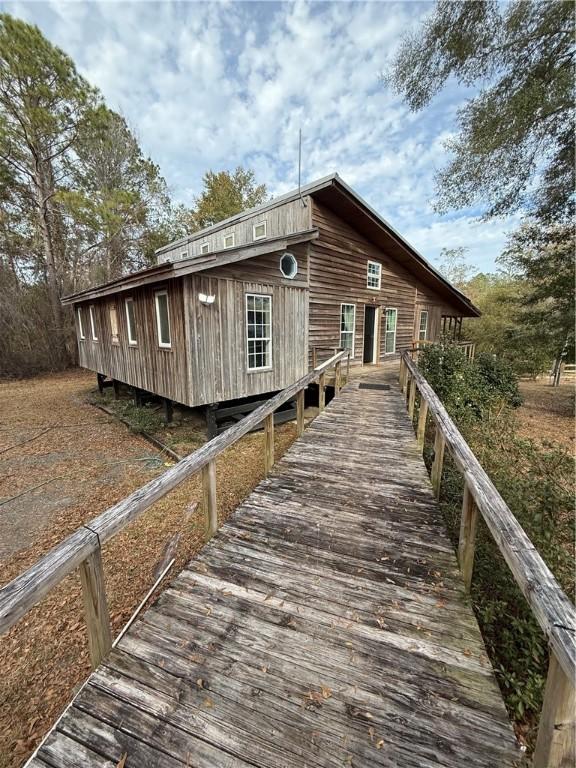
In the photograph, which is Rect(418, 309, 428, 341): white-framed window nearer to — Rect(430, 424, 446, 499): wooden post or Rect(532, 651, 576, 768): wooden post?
Rect(430, 424, 446, 499): wooden post

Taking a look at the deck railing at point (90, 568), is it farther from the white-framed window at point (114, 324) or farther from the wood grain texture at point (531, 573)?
the white-framed window at point (114, 324)

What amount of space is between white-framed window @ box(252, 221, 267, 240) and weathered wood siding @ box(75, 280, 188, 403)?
4.74 m

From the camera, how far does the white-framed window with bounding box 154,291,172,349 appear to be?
7.29m

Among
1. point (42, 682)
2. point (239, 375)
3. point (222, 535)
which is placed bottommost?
point (42, 682)

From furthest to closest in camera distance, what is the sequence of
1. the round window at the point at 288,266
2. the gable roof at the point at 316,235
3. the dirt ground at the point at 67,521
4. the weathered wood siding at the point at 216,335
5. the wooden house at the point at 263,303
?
the round window at the point at 288,266, the wooden house at the point at 263,303, the weathered wood siding at the point at 216,335, the gable roof at the point at 316,235, the dirt ground at the point at 67,521

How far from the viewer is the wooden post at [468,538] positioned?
2.27 metres

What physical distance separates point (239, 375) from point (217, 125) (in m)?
15.9

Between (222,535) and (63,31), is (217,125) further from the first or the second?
(222,535)

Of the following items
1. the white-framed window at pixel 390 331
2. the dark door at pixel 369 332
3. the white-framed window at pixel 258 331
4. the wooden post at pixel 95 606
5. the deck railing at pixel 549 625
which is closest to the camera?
the deck railing at pixel 549 625

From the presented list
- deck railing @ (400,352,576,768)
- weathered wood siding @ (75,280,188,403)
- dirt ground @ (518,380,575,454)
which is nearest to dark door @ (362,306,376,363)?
dirt ground @ (518,380,575,454)

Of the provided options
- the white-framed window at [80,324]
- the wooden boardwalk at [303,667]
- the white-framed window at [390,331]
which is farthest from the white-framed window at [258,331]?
the white-framed window at [80,324]

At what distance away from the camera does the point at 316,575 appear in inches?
92.6

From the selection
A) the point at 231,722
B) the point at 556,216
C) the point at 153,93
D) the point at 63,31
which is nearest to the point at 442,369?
the point at 556,216

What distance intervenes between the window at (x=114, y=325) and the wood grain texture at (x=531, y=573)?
1041cm
